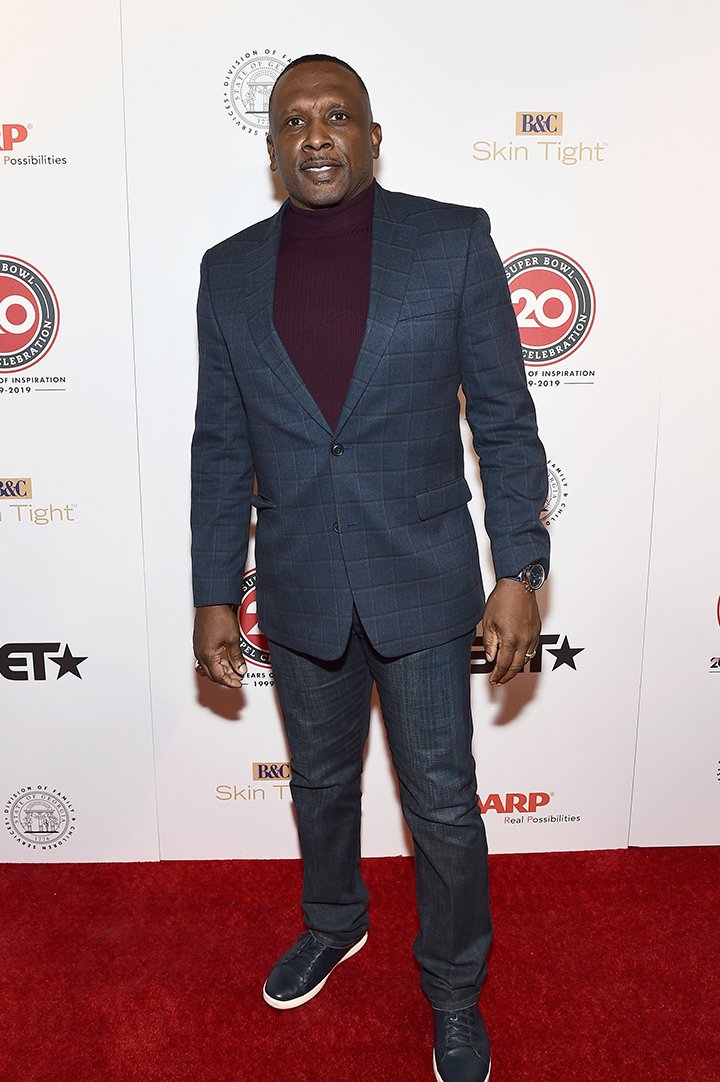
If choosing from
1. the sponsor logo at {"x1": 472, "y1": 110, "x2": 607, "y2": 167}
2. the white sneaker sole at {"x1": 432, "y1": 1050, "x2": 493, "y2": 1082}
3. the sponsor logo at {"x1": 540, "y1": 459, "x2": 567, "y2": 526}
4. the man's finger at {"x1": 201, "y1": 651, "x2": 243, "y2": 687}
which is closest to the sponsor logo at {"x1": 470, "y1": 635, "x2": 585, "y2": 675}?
the sponsor logo at {"x1": 540, "y1": 459, "x2": 567, "y2": 526}

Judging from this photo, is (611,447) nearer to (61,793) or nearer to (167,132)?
(167,132)

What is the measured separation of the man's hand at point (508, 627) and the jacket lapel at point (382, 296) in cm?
41

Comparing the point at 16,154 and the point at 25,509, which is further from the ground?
the point at 16,154

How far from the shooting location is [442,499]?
5.45 feet

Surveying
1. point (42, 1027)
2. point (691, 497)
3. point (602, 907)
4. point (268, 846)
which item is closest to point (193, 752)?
point (268, 846)

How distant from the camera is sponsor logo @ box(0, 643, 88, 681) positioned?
7.74 feet

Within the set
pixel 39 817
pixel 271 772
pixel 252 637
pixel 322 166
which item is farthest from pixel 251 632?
pixel 322 166

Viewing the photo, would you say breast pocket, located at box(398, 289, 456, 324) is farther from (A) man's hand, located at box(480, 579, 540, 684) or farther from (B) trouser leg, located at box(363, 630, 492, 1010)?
(B) trouser leg, located at box(363, 630, 492, 1010)

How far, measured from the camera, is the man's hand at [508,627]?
5.32 ft

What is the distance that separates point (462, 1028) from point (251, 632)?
3.49 feet

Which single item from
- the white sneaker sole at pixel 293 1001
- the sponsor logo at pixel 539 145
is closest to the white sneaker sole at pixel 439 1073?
the white sneaker sole at pixel 293 1001

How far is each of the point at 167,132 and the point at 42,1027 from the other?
1.93 m

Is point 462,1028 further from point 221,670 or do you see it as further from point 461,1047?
point 221,670

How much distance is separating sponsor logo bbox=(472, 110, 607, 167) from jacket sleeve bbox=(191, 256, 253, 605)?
763 millimetres
